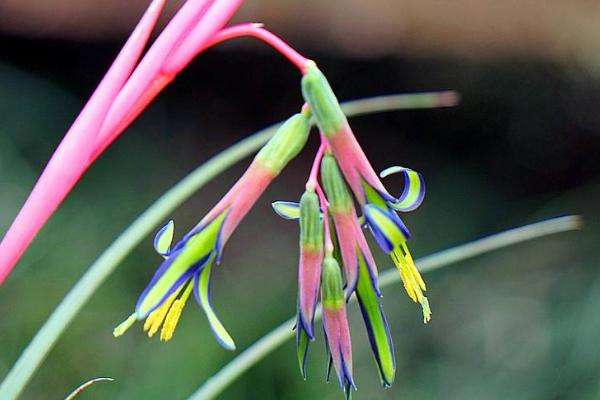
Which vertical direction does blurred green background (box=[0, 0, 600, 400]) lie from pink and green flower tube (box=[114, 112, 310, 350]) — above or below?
below

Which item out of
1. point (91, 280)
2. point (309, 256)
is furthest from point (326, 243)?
point (91, 280)

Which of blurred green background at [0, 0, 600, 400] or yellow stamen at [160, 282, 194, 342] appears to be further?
blurred green background at [0, 0, 600, 400]

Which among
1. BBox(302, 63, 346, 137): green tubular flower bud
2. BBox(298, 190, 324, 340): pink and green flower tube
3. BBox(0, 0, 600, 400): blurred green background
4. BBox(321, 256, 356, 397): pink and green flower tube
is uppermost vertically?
BBox(302, 63, 346, 137): green tubular flower bud

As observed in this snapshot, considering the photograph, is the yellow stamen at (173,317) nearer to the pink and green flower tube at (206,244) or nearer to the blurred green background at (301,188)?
the pink and green flower tube at (206,244)

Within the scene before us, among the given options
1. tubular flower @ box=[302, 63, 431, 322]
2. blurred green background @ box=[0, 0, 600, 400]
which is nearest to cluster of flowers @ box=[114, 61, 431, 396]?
tubular flower @ box=[302, 63, 431, 322]

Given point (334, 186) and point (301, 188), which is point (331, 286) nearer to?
point (334, 186)

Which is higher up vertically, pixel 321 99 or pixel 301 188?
pixel 321 99

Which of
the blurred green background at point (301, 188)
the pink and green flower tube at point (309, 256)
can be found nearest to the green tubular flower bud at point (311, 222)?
the pink and green flower tube at point (309, 256)

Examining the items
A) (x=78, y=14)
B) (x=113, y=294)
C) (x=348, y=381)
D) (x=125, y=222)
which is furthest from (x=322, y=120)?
(x=78, y=14)

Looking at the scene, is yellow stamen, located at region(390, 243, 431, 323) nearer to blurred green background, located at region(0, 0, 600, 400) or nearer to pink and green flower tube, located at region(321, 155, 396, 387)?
pink and green flower tube, located at region(321, 155, 396, 387)
